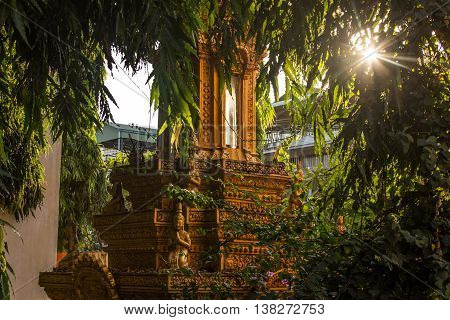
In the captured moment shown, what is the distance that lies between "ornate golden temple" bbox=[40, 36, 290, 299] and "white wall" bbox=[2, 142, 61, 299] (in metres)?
1.73

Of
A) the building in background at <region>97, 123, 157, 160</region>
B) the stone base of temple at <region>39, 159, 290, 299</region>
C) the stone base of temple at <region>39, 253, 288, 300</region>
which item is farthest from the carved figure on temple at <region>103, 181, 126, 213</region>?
the stone base of temple at <region>39, 253, 288, 300</region>

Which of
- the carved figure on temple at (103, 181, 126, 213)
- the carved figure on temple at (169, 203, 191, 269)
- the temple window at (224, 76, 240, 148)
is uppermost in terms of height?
the temple window at (224, 76, 240, 148)

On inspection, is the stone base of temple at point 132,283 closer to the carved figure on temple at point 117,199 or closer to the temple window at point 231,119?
the carved figure on temple at point 117,199

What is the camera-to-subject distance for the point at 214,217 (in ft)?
16.0

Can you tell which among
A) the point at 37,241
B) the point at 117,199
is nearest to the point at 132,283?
the point at 117,199

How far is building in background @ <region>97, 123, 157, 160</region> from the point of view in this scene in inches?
210

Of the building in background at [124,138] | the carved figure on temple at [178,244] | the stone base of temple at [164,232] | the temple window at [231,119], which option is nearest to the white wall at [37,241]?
the building in background at [124,138]

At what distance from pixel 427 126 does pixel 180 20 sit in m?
1.21

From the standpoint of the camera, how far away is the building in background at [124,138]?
5336 millimetres

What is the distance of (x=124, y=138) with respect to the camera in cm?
602

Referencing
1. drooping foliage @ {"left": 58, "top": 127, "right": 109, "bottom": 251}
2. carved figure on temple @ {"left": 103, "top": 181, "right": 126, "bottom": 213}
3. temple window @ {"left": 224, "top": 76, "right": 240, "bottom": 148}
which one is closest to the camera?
carved figure on temple @ {"left": 103, "top": 181, "right": 126, "bottom": 213}

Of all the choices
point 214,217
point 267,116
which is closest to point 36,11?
point 214,217

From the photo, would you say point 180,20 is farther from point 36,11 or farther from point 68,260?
point 68,260

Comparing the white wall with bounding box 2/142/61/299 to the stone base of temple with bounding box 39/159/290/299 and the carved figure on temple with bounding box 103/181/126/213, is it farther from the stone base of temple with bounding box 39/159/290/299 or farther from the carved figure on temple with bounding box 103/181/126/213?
the carved figure on temple with bounding box 103/181/126/213
